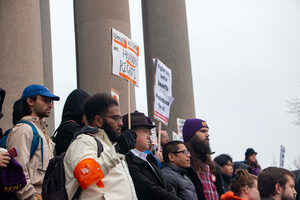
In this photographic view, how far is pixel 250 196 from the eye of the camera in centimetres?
664

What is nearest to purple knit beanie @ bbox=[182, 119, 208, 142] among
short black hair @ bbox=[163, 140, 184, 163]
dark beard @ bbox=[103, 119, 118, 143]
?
short black hair @ bbox=[163, 140, 184, 163]

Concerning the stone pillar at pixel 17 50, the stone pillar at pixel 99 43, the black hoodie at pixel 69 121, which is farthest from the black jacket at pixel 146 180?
the stone pillar at pixel 99 43

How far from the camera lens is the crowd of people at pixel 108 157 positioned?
3.92m

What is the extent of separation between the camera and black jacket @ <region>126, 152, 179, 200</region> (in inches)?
201

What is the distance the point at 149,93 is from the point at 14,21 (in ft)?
20.0

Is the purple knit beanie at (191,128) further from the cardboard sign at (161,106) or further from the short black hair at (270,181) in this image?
the short black hair at (270,181)

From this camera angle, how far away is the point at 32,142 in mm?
4961

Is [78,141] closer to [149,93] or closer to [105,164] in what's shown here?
[105,164]

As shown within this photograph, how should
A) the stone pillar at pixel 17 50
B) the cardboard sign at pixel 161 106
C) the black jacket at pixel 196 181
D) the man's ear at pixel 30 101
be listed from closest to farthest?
1. the man's ear at pixel 30 101
2. the black jacket at pixel 196 181
3. the stone pillar at pixel 17 50
4. the cardboard sign at pixel 161 106

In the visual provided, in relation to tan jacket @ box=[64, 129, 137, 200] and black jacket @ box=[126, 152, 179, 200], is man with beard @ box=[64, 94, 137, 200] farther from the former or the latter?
black jacket @ box=[126, 152, 179, 200]

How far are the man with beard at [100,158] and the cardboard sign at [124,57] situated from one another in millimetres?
2699

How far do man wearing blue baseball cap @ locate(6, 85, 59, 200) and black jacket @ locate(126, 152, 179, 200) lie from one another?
0.93m

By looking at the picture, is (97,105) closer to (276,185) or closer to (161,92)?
(276,185)

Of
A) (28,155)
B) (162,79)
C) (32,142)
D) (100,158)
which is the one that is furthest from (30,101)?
(162,79)
